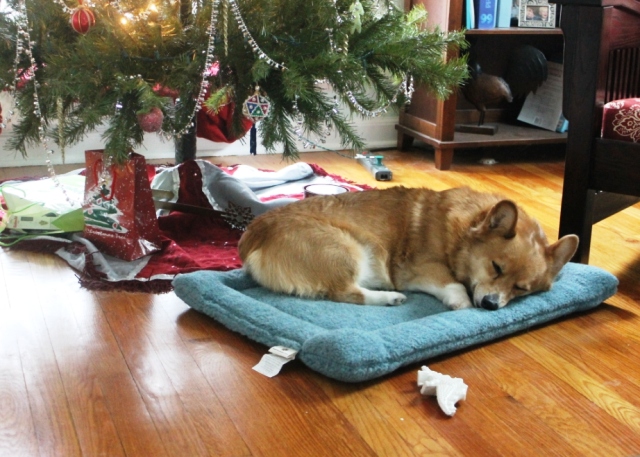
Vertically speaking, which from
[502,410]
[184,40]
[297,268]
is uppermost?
[184,40]

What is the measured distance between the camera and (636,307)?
7.15ft

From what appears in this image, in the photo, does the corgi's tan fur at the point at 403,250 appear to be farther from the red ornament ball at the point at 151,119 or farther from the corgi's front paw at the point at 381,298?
the red ornament ball at the point at 151,119

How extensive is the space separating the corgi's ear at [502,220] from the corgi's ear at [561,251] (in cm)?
15

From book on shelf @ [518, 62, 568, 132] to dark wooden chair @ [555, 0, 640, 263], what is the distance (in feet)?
5.23

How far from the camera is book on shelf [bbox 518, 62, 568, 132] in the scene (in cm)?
405

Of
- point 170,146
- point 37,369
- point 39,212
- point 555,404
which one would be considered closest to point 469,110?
point 170,146

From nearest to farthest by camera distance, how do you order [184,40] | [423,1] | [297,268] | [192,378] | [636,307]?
[192,378] < [297,268] < [636,307] < [184,40] < [423,1]

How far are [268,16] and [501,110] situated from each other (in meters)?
2.30

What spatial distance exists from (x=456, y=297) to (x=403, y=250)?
0.22m

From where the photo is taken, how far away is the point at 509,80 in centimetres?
399

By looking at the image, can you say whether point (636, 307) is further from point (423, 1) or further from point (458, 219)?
point (423, 1)

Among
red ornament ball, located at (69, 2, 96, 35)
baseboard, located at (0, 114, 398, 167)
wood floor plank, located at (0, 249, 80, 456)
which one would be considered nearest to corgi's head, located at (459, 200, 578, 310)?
wood floor plank, located at (0, 249, 80, 456)

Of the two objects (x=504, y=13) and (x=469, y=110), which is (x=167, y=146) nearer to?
(x=469, y=110)

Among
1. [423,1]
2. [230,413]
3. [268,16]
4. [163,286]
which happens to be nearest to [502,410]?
[230,413]
